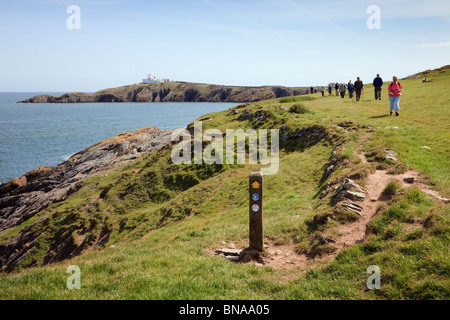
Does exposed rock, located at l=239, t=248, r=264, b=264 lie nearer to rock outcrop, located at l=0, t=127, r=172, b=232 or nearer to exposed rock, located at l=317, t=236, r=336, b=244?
exposed rock, located at l=317, t=236, r=336, b=244

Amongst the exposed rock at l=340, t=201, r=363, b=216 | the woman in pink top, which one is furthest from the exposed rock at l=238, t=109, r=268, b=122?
the exposed rock at l=340, t=201, r=363, b=216

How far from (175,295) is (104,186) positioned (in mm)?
31499

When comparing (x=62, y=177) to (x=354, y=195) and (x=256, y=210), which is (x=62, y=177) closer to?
(x=256, y=210)

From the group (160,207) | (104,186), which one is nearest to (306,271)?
(160,207)

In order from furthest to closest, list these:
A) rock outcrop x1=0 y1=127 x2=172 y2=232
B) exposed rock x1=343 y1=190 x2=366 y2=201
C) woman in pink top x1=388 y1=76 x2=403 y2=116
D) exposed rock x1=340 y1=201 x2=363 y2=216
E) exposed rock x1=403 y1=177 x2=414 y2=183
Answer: rock outcrop x1=0 y1=127 x2=172 y2=232 < woman in pink top x1=388 y1=76 x2=403 y2=116 < exposed rock x1=403 y1=177 x2=414 y2=183 < exposed rock x1=343 y1=190 x2=366 y2=201 < exposed rock x1=340 y1=201 x2=363 y2=216

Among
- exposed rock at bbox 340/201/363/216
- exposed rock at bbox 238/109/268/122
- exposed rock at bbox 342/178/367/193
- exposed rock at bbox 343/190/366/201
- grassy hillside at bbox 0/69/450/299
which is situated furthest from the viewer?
exposed rock at bbox 238/109/268/122

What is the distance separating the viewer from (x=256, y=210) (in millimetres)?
11516

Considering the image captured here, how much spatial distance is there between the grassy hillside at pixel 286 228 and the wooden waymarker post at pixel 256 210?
2.83ft

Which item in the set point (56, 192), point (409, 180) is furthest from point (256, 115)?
point (56, 192)

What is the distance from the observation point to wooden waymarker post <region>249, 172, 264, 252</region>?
11.3 metres

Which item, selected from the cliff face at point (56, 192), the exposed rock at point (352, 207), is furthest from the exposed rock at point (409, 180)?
the cliff face at point (56, 192)

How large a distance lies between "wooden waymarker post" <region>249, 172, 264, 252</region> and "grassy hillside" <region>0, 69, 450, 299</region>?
2.83 feet

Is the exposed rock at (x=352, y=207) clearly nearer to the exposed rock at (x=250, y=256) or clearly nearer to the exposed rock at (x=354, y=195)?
the exposed rock at (x=354, y=195)

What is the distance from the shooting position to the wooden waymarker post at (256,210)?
11312mm
